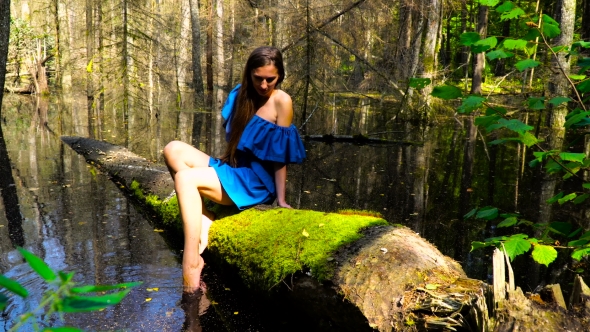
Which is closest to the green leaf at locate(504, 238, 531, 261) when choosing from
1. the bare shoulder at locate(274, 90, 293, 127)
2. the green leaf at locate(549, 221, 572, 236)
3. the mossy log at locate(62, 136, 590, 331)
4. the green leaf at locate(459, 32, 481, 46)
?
the mossy log at locate(62, 136, 590, 331)

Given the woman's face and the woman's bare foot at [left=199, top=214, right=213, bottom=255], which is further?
the woman's bare foot at [left=199, top=214, right=213, bottom=255]

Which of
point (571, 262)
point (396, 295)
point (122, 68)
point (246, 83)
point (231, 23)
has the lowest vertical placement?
point (571, 262)

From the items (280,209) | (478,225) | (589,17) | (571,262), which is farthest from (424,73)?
(280,209)

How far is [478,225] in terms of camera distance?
512cm

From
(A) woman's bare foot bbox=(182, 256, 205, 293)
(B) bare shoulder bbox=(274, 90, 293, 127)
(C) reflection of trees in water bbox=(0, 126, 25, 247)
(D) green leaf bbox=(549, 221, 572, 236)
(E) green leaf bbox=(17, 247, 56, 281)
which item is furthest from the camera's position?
(C) reflection of trees in water bbox=(0, 126, 25, 247)

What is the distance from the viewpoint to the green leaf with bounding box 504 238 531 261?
A: 7.45 feet

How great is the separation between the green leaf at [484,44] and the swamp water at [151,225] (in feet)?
5.92

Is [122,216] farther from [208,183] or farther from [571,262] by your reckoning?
[571,262]

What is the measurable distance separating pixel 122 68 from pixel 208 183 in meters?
11.6

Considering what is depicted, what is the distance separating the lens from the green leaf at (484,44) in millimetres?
2510

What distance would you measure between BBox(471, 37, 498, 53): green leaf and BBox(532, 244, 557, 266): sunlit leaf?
98 centimetres

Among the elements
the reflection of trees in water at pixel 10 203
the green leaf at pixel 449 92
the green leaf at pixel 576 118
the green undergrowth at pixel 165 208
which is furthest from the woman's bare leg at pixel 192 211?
the green leaf at pixel 576 118

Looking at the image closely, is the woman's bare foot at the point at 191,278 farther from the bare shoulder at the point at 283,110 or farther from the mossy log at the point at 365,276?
the bare shoulder at the point at 283,110

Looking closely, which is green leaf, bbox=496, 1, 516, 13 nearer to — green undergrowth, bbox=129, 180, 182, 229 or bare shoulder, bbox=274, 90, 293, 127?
bare shoulder, bbox=274, 90, 293, 127
